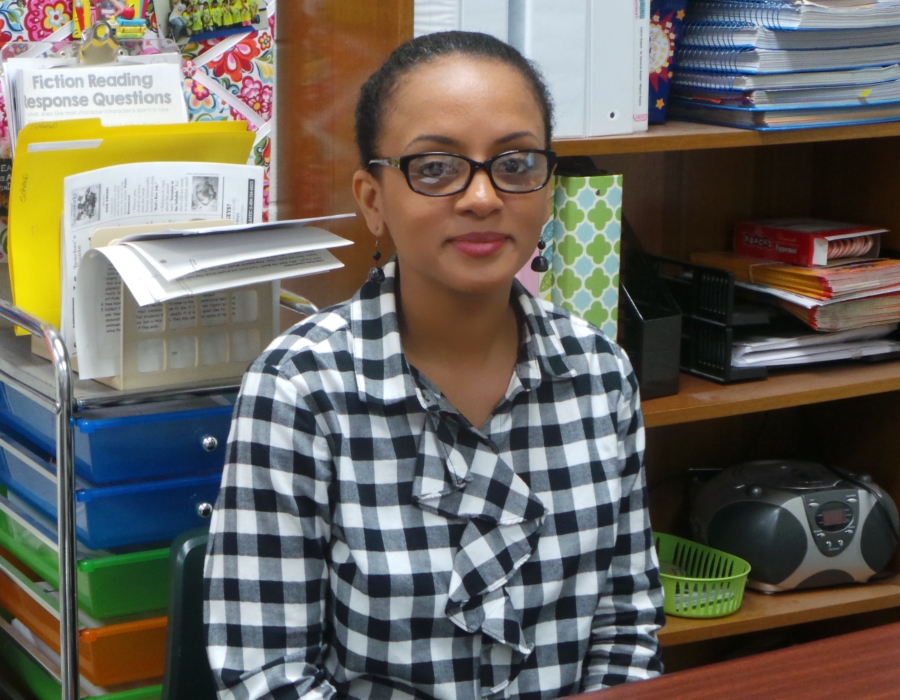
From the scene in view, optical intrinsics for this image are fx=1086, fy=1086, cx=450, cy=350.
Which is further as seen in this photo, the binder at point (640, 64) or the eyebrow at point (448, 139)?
the binder at point (640, 64)

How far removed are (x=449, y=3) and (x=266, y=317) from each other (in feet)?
1.36

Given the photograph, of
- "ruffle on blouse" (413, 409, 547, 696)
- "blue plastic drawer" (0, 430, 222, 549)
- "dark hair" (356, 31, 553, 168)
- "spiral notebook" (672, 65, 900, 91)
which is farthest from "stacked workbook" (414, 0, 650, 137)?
"blue plastic drawer" (0, 430, 222, 549)

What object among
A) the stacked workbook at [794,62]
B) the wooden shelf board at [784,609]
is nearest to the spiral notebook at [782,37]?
the stacked workbook at [794,62]

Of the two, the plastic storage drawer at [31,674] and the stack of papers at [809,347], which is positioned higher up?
the stack of papers at [809,347]

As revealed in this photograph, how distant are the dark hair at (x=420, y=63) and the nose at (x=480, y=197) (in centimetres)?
11

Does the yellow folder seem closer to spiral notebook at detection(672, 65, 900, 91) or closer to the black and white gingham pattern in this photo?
the black and white gingham pattern

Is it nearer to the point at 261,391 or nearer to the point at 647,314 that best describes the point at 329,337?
the point at 261,391

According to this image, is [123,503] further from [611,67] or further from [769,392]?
[769,392]

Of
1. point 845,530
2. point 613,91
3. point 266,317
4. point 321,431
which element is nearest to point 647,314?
point 613,91

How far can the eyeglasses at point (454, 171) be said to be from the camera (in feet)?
3.09

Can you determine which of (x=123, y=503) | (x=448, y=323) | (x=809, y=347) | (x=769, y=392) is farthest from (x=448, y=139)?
(x=809, y=347)

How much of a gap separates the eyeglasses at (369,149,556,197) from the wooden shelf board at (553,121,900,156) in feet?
1.22

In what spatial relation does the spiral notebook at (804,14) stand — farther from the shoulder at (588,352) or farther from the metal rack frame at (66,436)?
the metal rack frame at (66,436)

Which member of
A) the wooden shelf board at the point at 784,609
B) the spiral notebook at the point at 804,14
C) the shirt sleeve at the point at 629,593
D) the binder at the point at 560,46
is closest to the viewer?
the shirt sleeve at the point at 629,593
